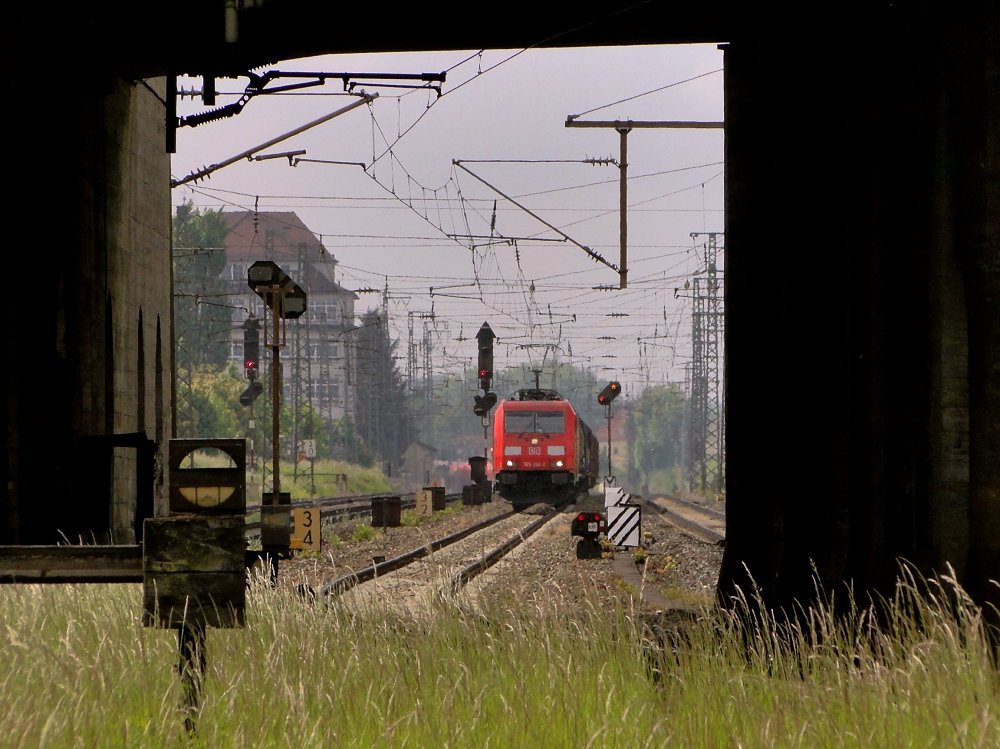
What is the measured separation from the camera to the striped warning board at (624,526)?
779 inches

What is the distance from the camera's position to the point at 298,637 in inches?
286

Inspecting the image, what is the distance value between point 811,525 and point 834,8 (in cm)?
324

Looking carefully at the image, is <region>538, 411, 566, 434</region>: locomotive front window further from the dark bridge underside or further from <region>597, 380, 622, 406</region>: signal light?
the dark bridge underside

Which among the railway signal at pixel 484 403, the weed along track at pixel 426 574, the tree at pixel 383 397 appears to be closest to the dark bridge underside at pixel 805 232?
the weed along track at pixel 426 574

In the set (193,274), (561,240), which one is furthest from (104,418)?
(193,274)

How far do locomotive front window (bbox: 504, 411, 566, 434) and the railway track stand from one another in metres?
3.95

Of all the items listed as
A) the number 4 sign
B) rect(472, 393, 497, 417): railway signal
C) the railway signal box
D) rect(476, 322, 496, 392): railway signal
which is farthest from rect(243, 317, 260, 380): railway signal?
the railway signal box

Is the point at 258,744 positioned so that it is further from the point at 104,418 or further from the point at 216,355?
the point at 216,355

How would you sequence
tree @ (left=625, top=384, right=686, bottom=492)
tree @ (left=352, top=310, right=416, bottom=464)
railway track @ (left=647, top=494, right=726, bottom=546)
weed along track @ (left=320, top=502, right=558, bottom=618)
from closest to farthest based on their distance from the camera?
weed along track @ (left=320, top=502, right=558, bottom=618)
railway track @ (left=647, top=494, right=726, bottom=546)
tree @ (left=352, top=310, right=416, bottom=464)
tree @ (left=625, top=384, right=686, bottom=492)

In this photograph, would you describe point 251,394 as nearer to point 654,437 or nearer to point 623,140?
point 623,140

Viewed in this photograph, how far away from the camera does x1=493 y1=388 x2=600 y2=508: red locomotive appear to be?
3778 cm

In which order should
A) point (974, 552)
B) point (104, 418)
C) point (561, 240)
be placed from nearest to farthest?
point (974, 552) → point (104, 418) → point (561, 240)

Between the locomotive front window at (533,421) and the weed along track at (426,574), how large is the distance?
6474 mm

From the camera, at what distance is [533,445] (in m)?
37.8
